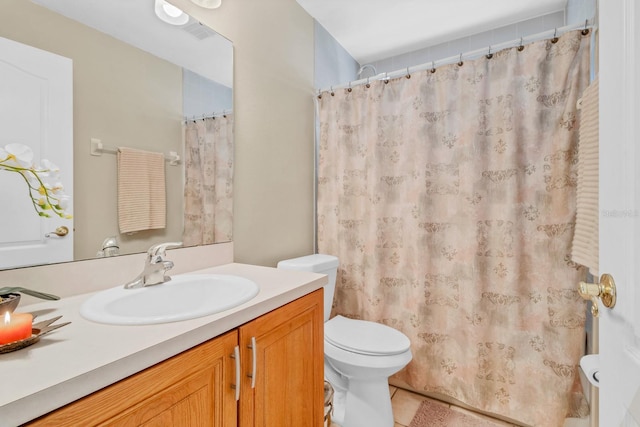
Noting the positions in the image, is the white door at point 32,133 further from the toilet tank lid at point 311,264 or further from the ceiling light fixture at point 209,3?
the toilet tank lid at point 311,264

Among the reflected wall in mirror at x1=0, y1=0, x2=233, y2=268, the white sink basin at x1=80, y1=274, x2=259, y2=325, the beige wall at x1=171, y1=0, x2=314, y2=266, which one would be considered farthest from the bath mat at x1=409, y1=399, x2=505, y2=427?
→ the reflected wall in mirror at x1=0, y1=0, x2=233, y2=268

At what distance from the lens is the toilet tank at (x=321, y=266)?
1.61 m

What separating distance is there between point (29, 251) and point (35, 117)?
370mm

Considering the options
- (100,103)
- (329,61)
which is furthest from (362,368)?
(329,61)

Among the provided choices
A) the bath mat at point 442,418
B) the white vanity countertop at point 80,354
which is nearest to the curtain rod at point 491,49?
the white vanity countertop at point 80,354

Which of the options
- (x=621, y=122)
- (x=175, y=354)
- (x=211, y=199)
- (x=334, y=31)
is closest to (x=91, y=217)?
(x=211, y=199)

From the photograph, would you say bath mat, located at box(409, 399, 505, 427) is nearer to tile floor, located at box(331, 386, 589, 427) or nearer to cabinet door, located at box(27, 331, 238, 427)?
tile floor, located at box(331, 386, 589, 427)

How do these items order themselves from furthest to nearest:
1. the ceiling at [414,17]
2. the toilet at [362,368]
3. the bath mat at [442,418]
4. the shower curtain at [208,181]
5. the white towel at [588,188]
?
the ceiling at [414,17]
the bath mat at [442,418]
the toilet at [362,368]
the shower curtain at [208,181]
the white towel at [588,188]

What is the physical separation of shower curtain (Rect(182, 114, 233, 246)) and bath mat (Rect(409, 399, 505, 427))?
4.75ft

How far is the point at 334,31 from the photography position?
2131 millimetres

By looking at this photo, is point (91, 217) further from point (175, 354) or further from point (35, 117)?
point (175, 354)

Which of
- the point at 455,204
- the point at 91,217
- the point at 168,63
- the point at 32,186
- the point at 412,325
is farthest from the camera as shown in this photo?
the point at 412,325

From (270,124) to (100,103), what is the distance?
86 cm

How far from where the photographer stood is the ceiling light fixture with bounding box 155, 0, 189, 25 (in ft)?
3.67
